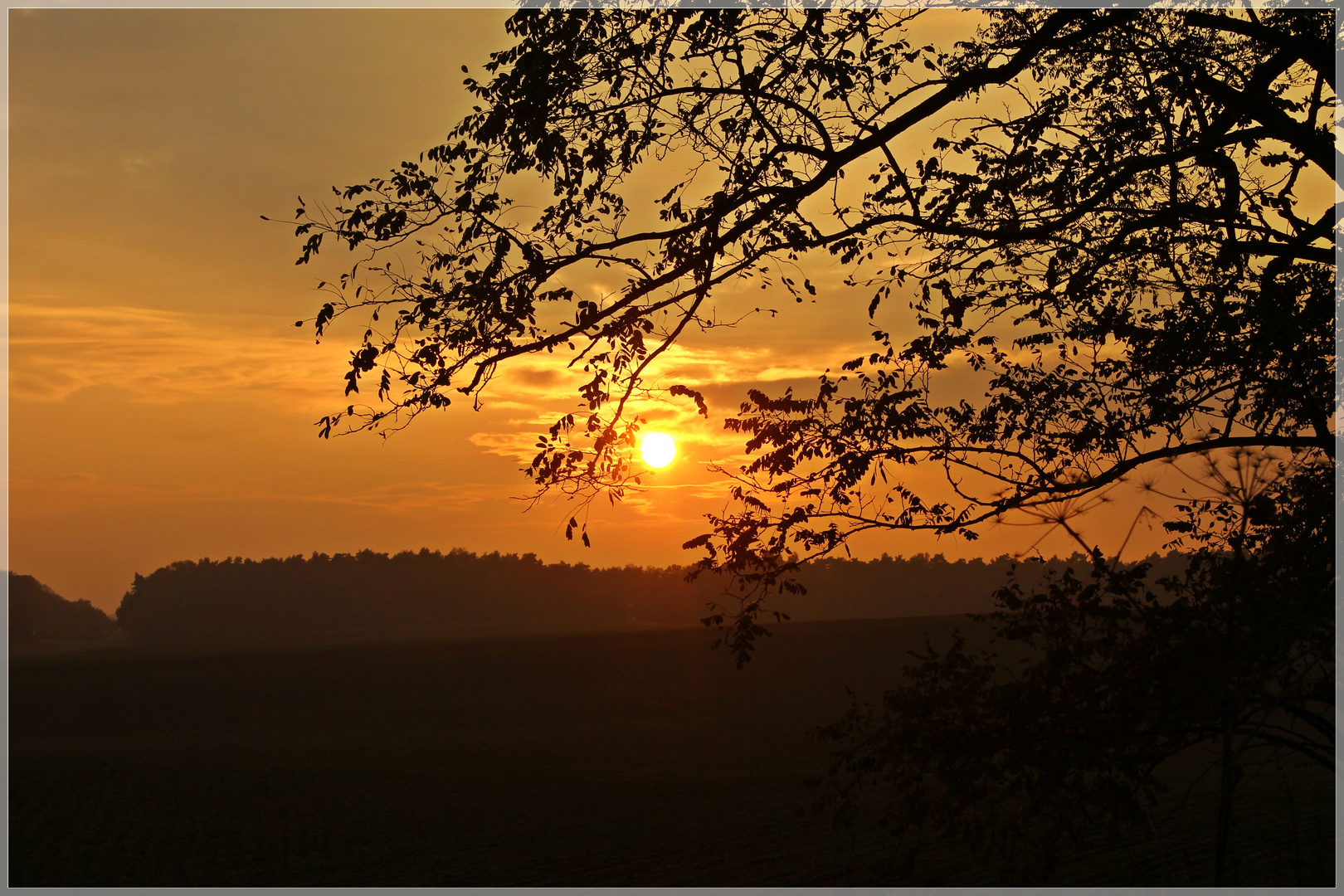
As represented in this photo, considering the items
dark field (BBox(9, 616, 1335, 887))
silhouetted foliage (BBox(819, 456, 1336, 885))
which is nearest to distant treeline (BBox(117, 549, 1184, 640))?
dark field (BBox(9, 616, 1335, 887))

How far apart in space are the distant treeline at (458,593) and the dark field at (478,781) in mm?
75272

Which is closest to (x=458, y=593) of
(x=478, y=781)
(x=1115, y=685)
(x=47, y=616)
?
(x=47, y=616)

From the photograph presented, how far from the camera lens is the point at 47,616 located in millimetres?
173500

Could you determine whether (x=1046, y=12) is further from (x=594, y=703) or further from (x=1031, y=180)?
(x=594, y=703)

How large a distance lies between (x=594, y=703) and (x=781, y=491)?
52.5 meters

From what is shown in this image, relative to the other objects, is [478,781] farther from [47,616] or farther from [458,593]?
[47,616]

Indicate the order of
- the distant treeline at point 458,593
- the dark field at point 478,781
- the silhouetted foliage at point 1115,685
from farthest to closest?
the distant treeline at point 458,593 < the dark field at point 478,781 < the silhouetted foliage at point 1115,685

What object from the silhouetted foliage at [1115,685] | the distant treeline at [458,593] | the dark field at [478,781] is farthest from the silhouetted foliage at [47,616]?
the silhouetted foliage at [1115,685]

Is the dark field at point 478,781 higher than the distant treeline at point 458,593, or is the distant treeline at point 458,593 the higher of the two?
the dark field at point 478,781

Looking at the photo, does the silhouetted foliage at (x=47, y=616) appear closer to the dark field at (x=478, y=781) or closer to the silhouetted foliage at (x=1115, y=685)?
the dark field at (x=478, y=781)

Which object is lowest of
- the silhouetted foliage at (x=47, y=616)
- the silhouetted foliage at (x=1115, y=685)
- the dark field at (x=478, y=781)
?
the silhouetted foliage at (x=47, y=616)

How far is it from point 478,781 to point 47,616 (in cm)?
17444

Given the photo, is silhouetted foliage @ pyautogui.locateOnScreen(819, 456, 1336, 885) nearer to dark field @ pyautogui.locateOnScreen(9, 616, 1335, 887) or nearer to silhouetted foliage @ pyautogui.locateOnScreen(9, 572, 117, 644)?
dark field @ pyautogui.locateOnScreen(9, 616, 1335, 887)

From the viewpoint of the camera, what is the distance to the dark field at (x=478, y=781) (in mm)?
19453
